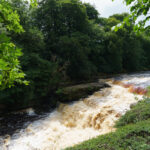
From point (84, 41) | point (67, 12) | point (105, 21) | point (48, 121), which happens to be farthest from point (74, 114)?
point (105, 21)

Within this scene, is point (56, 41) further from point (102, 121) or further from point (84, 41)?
point (102, 121)

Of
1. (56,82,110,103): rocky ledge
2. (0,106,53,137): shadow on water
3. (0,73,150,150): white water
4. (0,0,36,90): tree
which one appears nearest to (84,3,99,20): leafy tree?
(56,82,110,103): rocky ledge

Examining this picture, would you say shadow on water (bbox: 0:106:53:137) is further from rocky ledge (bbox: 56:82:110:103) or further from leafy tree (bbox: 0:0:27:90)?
leafy tree (bbox: 0:0:27:90)

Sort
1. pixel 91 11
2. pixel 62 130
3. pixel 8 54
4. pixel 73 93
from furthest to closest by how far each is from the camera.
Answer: pixel 91 11 → pixel 73 93 → pixel 62 130 → pixel 8 54

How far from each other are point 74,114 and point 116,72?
2064cm

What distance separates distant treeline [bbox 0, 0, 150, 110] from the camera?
38.8 feet

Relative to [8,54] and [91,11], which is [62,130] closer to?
[8,54]

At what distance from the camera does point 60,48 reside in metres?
18.8

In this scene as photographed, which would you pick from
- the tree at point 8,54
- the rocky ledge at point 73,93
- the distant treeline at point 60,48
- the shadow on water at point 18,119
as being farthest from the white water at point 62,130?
the tree at point 8,54

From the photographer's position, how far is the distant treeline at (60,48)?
1183 cm

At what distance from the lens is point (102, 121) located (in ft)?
23.4

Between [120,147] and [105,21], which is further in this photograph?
[105,21]

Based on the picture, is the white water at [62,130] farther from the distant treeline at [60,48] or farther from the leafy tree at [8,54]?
the leafy tree at [8,54]

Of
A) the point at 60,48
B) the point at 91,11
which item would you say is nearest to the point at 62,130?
the point at 60,48
